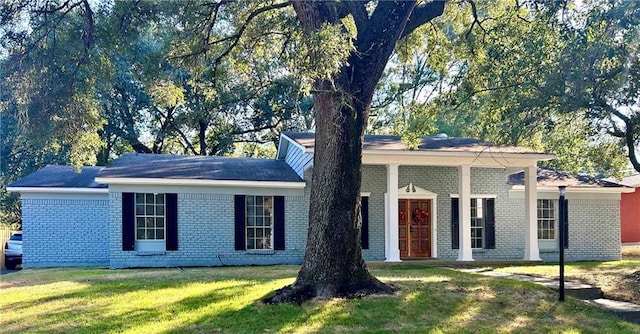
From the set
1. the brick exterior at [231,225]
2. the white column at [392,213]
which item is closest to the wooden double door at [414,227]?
the brick exterior at [231,225]

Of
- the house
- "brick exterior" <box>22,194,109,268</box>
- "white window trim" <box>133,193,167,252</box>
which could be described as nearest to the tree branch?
the house

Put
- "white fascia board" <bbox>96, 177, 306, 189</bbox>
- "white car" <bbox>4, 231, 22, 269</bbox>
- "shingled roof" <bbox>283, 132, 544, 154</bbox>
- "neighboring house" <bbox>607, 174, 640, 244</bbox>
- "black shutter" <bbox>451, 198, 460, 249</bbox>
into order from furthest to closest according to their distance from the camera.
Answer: "neighboring house" <bbox>607, 174, 640, 244</bbox>, "white car" <bbox>4, 231, 22, 269</bbox>, "black shutter" <bbox>451, 198, 460, 249</bbox>, "shingled roof" <bbox>283, 132, 544, 154</bbox>, "white fascia board" <bbox>96, 177, 306, 189</bbox>

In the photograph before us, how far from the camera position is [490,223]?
1844 centimetres

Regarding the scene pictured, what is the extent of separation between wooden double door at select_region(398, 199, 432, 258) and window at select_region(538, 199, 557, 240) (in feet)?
12.6

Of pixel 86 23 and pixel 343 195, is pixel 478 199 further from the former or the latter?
pixel 86 23

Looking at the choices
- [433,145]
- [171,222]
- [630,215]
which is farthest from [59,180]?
[630,215]

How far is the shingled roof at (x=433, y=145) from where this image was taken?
16469 millimetres

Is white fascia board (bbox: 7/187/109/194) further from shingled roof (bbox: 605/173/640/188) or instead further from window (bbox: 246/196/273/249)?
shingled roof (bbox: 605/173/640/188)

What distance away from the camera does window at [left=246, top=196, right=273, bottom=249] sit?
55.8 feet

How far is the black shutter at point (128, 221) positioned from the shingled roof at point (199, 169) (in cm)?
64

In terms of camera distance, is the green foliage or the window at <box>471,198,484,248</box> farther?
the window at <box>471,198,484,248</box>

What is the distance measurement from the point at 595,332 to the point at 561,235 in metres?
1.92

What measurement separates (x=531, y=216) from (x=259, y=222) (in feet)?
26.7

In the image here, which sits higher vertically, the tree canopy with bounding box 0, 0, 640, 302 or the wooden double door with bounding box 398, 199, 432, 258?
the tree canopy with bounding box 0, 0, 640, 302
